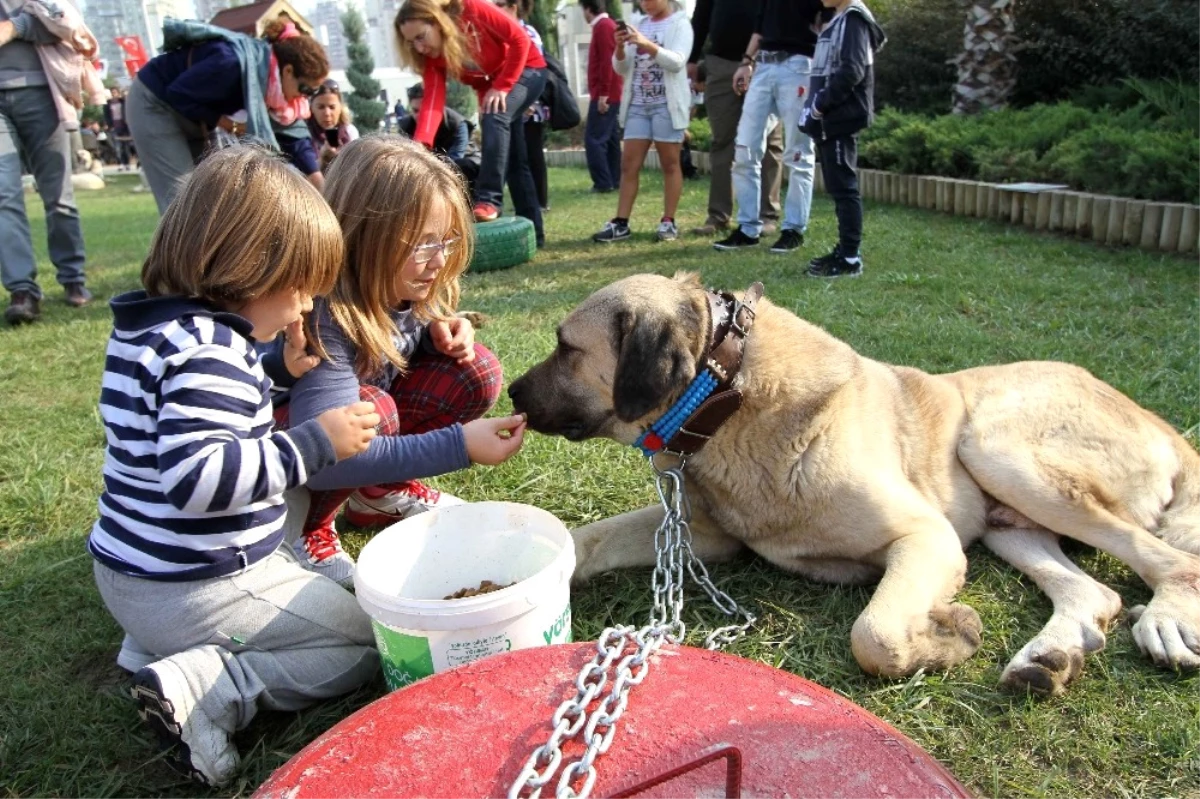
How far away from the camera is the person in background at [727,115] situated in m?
8.70

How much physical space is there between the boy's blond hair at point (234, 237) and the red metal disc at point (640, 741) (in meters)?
1.17

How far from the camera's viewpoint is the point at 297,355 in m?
2.67

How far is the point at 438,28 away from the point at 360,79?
38925mm

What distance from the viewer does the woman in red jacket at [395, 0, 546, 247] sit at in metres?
6.86

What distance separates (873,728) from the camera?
4.55 feet

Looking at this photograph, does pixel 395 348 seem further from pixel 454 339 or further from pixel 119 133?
pixel 119 133

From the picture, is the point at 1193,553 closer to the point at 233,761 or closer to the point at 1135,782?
the point at 1135,782

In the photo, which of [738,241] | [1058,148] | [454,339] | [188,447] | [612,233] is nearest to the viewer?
[188,447]

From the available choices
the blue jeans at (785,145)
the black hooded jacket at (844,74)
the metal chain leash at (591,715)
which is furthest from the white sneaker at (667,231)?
the metal chain leash at (591,715)

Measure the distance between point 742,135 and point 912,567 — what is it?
615 centimetres

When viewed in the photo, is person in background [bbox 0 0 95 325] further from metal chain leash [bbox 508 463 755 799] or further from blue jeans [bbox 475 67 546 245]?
metal chain leash [bbox 508 463 755 799]

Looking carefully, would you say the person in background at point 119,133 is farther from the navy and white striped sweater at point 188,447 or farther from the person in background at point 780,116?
the navy and white striped sweater at point 188,447

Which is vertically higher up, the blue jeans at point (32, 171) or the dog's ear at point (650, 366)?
the blue jeans at point (32, 171)

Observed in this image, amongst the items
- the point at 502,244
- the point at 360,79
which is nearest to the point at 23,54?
the point at 502,244
